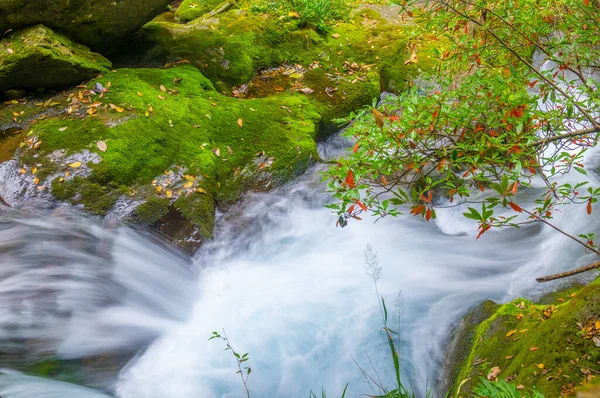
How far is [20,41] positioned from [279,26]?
170 inches

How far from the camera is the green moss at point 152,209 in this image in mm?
5055

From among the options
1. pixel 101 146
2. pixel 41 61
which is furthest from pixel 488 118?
pixel 41 61

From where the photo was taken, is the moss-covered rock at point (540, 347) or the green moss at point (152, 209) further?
the green moss at point (152, 209)

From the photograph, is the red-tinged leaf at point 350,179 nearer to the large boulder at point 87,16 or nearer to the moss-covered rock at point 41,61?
the moss-covered rock at point 41,61

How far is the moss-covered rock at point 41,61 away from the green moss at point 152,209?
2.25 metres

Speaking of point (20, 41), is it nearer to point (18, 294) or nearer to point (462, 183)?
point (18, 294)

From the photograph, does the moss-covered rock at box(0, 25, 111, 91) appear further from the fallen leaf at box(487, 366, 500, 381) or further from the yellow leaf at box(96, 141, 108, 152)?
the fallen leaf at box(487, 366, 500, 381)

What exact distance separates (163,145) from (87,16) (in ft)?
7.22

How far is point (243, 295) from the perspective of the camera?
489 cm

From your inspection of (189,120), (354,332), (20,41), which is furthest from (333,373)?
(20,41)

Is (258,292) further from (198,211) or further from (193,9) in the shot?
(193,9)

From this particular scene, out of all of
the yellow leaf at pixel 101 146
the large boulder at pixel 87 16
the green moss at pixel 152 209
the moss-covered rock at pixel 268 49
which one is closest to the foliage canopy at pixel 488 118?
the green moss at pixel 152 209

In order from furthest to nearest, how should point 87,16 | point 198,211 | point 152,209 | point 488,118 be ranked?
point 87,16 → point 198,211 → point 152,209 → point 488,118

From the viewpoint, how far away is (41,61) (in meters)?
5.64
